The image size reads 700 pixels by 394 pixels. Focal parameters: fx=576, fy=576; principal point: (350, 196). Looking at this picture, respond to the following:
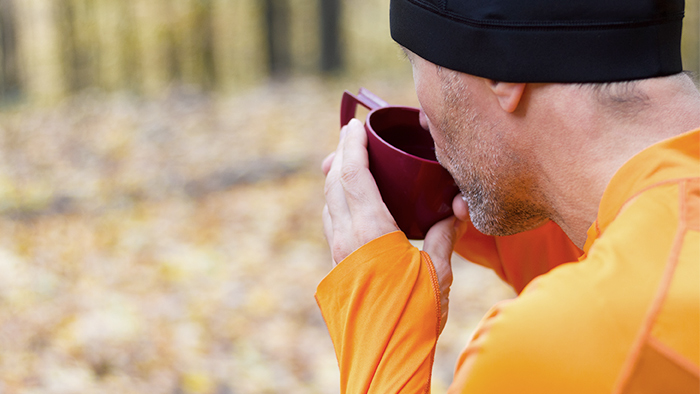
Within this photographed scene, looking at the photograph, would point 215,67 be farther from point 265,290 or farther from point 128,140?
point 265,290

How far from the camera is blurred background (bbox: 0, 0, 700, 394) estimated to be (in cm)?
340

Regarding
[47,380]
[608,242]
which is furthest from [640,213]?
[47,380]

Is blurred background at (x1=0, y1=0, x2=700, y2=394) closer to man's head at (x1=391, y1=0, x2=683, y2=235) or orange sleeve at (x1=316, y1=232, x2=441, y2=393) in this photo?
orange sleeve at (x1=316, y1=232, x2=441, y2=393)

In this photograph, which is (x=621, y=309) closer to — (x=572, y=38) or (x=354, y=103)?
(x=572, y=38)

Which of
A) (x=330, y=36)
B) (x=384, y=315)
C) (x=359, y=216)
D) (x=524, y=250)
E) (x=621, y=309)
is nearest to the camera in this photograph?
(x=621, y=309)

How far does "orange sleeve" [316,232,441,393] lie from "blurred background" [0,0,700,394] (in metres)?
1.96

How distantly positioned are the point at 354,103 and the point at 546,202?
0.77 meters

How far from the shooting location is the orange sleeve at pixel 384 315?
1.32m

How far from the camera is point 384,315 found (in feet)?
4.53

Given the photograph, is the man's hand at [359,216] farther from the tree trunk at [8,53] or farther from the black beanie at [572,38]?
the tree trunk at [8,53]

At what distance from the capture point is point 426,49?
1416 millimetres

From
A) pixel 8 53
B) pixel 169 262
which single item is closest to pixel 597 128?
pixel 169 262

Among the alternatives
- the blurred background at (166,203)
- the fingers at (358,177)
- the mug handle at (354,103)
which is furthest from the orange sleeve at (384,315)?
the blurred background at (166,203)

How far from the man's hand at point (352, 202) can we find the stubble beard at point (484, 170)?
0.22 m
